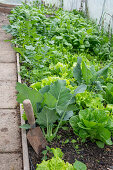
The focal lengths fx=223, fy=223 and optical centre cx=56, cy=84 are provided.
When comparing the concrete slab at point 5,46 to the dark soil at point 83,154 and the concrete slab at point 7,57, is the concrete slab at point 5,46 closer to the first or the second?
the concrete slab at point 7,57

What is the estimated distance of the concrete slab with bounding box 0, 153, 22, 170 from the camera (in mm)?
2252

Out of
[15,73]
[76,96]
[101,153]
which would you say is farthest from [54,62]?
[101,153]

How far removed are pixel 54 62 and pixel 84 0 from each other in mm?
4132

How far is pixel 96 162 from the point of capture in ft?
7.47

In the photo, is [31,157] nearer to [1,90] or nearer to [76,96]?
[76,96]

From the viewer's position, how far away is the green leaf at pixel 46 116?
2406 millimetres

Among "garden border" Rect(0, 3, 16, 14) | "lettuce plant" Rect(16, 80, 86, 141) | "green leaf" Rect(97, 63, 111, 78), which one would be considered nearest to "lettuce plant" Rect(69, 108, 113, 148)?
"lettuce plant" Rect(16, 80, 86, 141)

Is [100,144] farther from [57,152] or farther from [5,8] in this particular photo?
[5,8]

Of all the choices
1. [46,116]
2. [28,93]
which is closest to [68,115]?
[46,116]

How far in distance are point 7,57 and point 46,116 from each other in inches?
105

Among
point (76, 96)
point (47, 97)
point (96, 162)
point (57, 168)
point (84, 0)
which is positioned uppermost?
point (84, 0)

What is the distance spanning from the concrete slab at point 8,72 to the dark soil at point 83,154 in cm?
175

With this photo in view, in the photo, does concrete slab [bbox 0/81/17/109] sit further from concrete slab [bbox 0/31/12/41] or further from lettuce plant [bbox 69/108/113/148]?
concrete slab [bbox 0/31/12/41]

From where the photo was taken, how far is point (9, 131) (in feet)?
8.86
